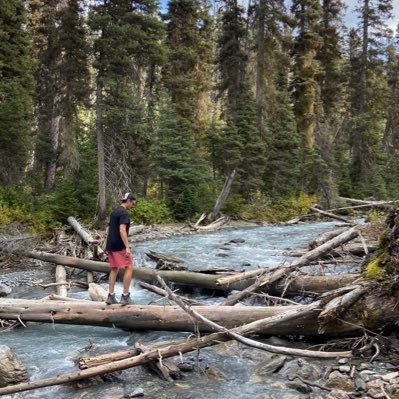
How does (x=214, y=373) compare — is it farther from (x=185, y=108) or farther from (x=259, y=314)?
(x=185, y=108)

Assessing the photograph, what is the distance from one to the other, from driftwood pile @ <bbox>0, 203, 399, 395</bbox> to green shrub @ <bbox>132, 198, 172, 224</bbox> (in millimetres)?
14073

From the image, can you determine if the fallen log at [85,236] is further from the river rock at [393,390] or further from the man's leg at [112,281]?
the river rock at [393,390]

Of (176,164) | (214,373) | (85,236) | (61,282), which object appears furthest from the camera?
(176,164)

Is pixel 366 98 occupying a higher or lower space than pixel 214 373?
higher

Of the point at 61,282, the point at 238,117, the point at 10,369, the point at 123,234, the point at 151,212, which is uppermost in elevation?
the point at 238,117

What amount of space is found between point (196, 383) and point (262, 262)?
7.59 m

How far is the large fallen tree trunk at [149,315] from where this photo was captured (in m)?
6.96

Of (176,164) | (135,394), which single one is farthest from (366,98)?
(135,394)

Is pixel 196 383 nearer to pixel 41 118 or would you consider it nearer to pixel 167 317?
pixel 167 317

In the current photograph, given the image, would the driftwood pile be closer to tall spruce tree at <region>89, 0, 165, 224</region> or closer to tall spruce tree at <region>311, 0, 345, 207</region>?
tall spruce tree at <region>89, 0, 165, 224</region>

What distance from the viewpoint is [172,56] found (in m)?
A: 31.4

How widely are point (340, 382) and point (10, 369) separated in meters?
4.38

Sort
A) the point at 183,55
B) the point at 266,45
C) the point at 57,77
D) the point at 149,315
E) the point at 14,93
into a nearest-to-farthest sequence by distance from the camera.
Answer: the point at 149,315
the point at 14,93
the point at 57,77
the point at 183,55
the point at 266,45

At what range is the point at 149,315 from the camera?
25.1 ft
